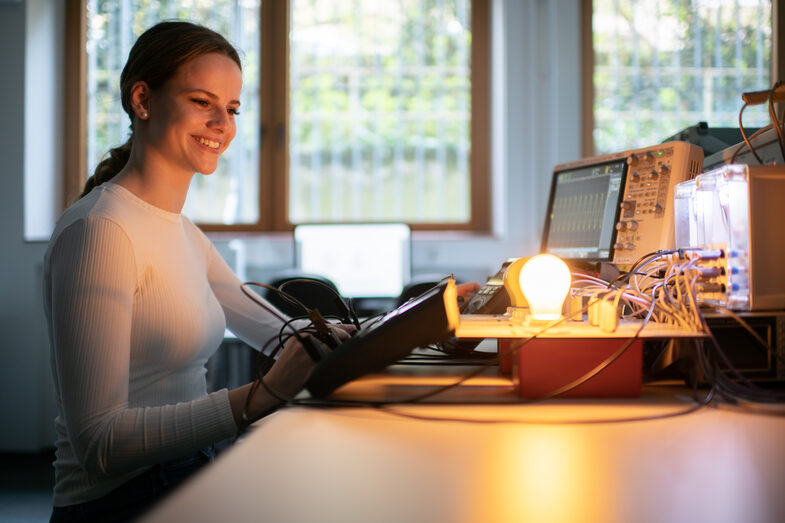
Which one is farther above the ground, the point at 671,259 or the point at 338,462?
the point at 671,259

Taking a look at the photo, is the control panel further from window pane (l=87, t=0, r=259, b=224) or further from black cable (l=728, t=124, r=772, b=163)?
window pane (l=87, t=0, r=259, b=224)

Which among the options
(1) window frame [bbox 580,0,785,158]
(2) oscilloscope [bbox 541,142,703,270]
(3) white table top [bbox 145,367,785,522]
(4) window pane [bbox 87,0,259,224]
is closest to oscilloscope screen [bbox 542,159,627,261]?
(2) oscilloscope [bbox 541,142,703,270]

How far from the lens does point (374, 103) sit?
3574 millimetres

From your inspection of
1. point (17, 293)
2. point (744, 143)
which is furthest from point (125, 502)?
point (17, 293)

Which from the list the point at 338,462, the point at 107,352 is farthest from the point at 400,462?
the point at 107,352

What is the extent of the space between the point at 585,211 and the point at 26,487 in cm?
254

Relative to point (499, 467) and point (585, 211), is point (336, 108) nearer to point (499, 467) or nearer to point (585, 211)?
point (585, 211)

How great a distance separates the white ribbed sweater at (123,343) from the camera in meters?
0.88

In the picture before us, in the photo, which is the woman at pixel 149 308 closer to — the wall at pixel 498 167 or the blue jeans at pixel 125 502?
the blue jeans at pixel 125 502

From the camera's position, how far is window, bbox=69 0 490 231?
3.54 metres

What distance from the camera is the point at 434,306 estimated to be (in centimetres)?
72

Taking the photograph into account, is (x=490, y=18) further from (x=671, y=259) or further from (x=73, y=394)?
(x=73, y=394)

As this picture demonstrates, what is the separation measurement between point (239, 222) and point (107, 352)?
9.11ft

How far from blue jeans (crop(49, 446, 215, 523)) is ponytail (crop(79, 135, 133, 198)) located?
59 cm
